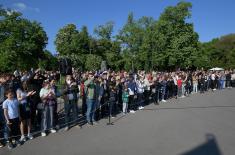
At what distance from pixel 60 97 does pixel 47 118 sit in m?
1.57

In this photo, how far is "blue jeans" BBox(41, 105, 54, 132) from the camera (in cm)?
1051

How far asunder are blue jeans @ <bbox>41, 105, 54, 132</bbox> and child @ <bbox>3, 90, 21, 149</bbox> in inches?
51.4

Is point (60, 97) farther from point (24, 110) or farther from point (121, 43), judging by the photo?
point (121, 43)

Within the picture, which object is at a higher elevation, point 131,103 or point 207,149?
point 131,103

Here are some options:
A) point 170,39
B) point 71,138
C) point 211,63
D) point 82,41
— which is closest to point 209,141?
point 71,138

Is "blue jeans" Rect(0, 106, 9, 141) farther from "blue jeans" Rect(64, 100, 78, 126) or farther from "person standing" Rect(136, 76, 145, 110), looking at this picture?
"person standing" Rect(136, 76, 145, 110)

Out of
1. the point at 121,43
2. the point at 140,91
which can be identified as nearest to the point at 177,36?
the point at 121,43

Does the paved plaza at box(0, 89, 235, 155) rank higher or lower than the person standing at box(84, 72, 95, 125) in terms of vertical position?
lower

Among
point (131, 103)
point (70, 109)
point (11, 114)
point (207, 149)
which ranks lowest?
point (207, 149)

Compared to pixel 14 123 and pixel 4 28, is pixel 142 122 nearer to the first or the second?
pixel 14 123

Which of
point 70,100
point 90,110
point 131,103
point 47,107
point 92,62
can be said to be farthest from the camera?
point 92,62

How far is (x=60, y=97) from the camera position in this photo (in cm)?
1212

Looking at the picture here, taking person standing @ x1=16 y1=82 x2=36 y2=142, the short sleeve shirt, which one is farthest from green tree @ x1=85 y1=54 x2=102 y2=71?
the short sleeve shirt

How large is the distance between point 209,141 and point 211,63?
263 ft
